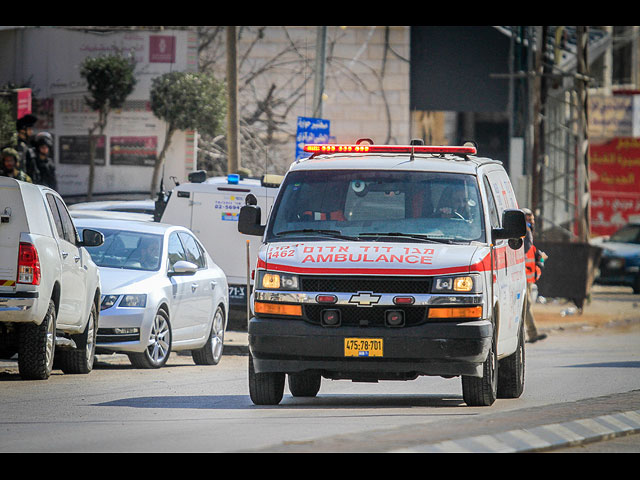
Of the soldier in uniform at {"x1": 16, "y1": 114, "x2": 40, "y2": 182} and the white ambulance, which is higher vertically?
the soldier in uniform at {"x1": 16, "y1": 114, "x2": 40, "y2": 182}

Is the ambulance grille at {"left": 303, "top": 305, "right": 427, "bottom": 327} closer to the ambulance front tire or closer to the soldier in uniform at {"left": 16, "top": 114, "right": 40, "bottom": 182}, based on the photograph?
the ambulance front tire

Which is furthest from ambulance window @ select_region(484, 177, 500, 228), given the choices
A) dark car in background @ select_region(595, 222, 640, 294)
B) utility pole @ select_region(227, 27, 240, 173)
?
dark car in background @ select_region(595, 222, 640, 294)

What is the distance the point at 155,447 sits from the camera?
8.90 metres

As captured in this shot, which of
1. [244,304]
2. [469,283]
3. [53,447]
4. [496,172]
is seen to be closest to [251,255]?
[244,304]

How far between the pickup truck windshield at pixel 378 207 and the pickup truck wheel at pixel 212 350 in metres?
5.86

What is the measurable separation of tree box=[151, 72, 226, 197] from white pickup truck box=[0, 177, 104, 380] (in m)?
17.5

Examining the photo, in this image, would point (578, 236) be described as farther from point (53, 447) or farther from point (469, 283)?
point (53, 447)

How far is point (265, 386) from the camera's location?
11820mm

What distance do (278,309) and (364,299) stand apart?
2.24ft

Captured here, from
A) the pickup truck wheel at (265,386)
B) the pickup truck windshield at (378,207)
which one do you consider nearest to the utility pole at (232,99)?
the pickup truck windshield at (378,207)

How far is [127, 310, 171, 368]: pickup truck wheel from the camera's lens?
52.2ft

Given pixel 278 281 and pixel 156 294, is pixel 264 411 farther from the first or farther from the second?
pixel 156 294

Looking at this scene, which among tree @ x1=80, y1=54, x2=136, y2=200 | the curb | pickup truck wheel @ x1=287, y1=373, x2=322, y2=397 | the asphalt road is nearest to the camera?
the curb
